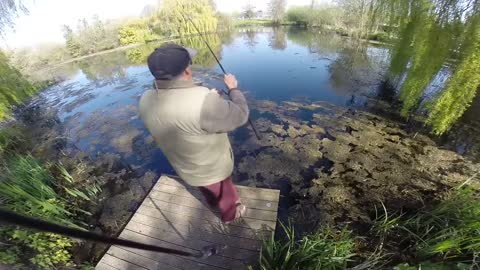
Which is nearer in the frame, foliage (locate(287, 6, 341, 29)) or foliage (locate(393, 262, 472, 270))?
foliage (locate(393, 262, 472, 270))

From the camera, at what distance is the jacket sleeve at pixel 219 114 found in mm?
1631

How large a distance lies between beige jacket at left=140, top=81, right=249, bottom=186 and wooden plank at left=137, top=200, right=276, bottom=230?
1113mm

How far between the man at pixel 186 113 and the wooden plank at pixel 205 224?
1.03 m

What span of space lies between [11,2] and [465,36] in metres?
12.3

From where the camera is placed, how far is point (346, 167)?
4.64 meters

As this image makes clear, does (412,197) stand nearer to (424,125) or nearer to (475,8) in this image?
(424,125)

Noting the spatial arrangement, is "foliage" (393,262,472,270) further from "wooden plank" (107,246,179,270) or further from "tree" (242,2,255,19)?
"tree" (242,2,255,19)

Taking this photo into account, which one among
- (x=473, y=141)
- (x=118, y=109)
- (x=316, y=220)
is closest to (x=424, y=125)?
(x=473, y=141)

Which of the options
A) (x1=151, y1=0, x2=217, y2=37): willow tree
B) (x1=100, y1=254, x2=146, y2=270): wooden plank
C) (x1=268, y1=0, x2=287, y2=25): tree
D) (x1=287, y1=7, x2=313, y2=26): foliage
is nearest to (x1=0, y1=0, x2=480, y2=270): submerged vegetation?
(x1=100, y1=254, x2=146, y2=270): wooden plank

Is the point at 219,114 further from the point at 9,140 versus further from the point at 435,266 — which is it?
the point at 9,140

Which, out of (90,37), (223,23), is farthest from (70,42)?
(223,23)

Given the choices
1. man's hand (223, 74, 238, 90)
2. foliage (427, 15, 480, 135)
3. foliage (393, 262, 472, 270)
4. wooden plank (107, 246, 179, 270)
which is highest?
man's hand (223, 74, 238, 90)

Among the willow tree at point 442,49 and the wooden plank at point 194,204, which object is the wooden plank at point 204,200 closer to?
the wooden plank at point 194,204

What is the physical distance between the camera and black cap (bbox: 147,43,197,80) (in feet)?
5.16
